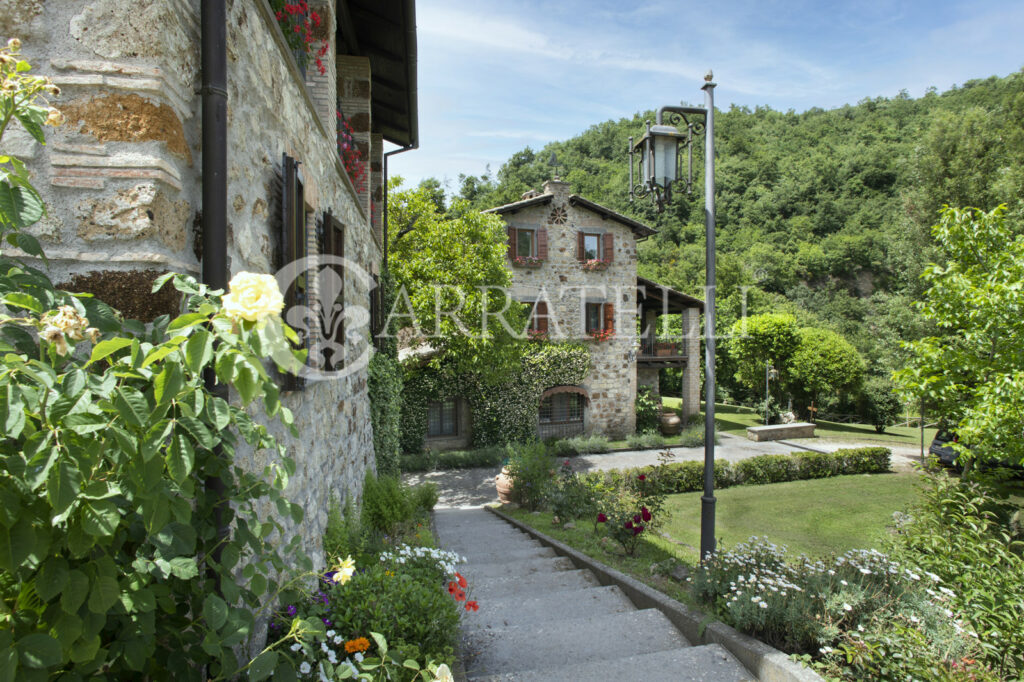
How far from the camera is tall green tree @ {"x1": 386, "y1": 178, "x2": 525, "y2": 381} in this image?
11961 millimetres

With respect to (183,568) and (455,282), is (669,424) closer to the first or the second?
(455,282)

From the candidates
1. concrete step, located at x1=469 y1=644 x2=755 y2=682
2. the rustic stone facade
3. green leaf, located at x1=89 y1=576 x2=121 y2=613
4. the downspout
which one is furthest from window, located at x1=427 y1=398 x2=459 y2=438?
green leaf, located at x1=89 y1=576 x2=121 y2=613

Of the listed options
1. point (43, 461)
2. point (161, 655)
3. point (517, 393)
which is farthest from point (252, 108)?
point (517, 393)

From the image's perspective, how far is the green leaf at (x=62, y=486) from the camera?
884mm

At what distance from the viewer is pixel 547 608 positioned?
4.05m

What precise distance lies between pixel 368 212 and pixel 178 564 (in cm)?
634

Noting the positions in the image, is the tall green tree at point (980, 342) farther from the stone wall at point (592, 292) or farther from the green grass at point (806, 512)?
the stone wall at point (592, 292)

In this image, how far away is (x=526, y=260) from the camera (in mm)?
16141

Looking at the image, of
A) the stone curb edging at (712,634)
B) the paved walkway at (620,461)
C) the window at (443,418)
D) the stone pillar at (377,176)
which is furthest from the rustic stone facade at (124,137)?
the window at (443,418)

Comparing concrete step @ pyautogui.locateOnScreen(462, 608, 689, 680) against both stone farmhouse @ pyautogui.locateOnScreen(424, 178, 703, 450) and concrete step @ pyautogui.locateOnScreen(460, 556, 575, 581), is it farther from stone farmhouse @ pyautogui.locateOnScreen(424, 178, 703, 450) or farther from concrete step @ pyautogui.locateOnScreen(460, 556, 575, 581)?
stone farmhouse @ pyautogui.locateOnScreen(424, 178, 703, 450)

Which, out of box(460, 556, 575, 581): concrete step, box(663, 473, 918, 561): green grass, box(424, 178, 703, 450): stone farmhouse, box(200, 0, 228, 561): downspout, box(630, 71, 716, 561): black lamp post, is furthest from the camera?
box(424, 178, 703, 450): stone farmhouse

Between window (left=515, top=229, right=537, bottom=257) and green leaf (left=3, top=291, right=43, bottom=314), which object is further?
window (left=515, top=229, right=537, bottom=257)

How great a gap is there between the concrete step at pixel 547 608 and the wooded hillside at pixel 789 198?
2371cm

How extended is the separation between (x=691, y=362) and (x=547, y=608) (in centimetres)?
1617
